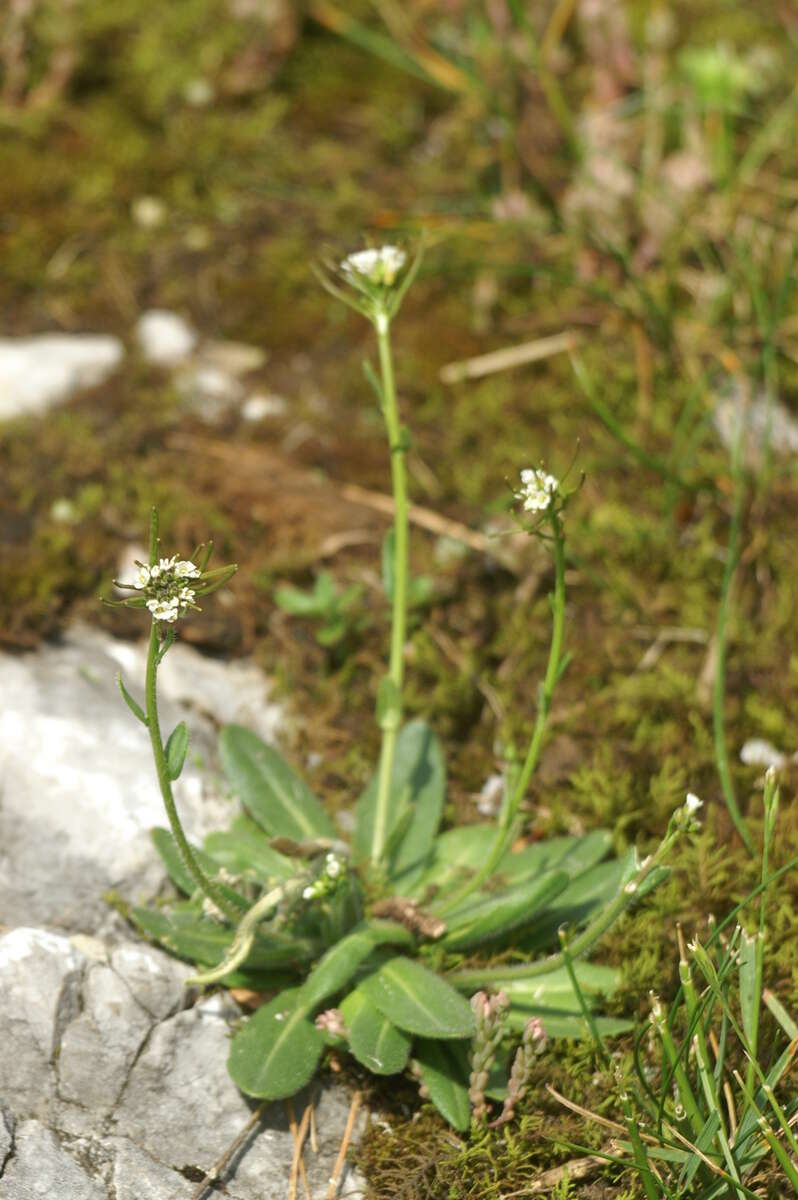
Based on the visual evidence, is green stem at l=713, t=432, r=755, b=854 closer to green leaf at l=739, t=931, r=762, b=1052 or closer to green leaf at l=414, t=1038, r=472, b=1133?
green leaf at l=739, t=931, r=762, b=1052

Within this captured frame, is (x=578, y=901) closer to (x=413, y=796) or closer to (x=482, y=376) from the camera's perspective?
(x=413, y=796)

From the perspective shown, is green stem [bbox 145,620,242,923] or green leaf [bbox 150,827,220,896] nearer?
green stem [bbox 145,620,242,923]

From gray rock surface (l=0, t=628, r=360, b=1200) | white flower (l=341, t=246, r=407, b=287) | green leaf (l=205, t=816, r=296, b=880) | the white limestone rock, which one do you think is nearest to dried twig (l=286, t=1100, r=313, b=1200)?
gray rock surface (l=0, t=628, r=360, b=1200)

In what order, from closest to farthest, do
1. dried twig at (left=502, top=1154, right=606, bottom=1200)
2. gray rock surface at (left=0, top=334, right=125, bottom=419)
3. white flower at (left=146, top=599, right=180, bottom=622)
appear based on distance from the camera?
white flower at (left=146, top=599, right=180, bottom=622), dried twig at (left=502, top=1154, right=606, bottom=1200), gray rock surface at (left=0, top=334, right=125, bottom=419)

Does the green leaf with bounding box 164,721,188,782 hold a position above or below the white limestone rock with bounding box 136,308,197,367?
above

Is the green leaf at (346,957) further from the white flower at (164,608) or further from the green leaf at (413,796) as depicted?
the white flower at (164,608)

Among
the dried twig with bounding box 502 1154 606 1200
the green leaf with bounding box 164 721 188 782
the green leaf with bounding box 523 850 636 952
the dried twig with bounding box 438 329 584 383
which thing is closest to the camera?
the green leaf with bounding box 164 721 188 782
